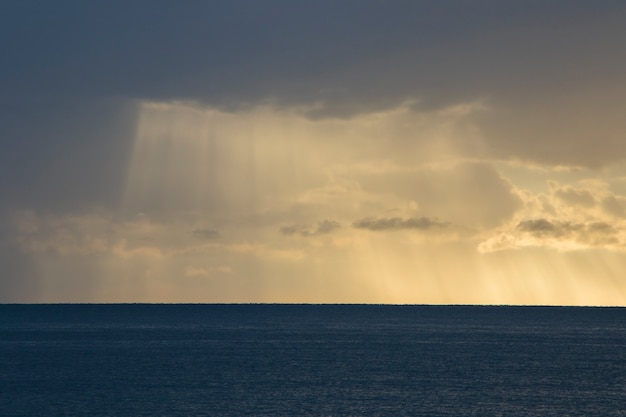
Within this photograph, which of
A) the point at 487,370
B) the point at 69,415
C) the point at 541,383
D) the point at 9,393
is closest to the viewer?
the point at 69,415

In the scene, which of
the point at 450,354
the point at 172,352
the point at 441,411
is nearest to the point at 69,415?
the point at 441,411

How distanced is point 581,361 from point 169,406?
96829mm

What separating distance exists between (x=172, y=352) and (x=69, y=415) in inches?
3344

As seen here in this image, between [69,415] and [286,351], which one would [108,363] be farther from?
[69,415]

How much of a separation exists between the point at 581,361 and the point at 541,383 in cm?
4308

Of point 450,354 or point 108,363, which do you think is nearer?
point 108,363

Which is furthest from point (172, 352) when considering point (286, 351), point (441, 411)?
point (441, 411)

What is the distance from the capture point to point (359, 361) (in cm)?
16700

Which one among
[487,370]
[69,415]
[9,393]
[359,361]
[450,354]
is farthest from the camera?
[450,354]

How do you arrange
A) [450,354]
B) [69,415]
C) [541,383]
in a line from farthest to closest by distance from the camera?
[450,354], [541,383], [69,415]

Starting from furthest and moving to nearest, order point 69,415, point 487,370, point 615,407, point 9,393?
point 487,370, point 9,393, point 615,407, point 69,415

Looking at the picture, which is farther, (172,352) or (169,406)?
(172,352)

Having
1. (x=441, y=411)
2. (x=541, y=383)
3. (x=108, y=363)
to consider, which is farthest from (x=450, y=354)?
(x=441, y=411)

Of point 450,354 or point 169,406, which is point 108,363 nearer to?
point 169,406
